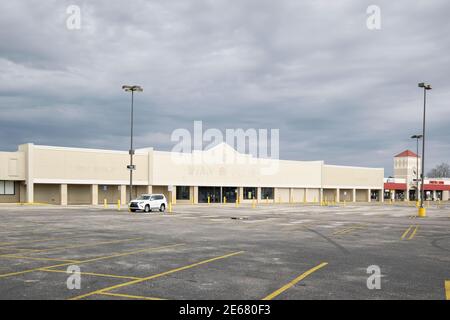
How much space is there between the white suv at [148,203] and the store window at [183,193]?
25.2 m

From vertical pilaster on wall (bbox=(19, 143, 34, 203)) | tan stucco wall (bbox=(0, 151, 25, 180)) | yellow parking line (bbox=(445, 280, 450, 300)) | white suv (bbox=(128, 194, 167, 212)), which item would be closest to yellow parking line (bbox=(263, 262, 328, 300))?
yellow parking line (bbox=(445, 280, 450, 300))

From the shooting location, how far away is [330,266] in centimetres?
1195

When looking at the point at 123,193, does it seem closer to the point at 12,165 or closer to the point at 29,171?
the point at 29,171

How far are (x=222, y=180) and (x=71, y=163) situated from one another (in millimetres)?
24594

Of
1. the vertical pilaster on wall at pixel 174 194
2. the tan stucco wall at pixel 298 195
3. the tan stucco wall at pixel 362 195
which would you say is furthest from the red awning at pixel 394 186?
the vertical pilaster on wall at pixel 174 194

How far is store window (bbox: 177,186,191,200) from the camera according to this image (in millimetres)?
67812

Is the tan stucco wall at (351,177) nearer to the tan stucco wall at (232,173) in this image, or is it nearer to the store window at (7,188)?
the tan stucco wall at (232,173)

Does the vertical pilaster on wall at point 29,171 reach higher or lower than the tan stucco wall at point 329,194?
higher

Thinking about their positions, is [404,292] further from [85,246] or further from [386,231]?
[386,231]

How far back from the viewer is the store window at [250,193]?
76.6m

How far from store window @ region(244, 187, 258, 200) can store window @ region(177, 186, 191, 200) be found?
39.0 ft

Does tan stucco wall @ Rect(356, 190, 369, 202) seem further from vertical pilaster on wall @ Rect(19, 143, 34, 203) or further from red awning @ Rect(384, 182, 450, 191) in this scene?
vertical pilaster on wall @ Rect(19, 143, 34, 203)

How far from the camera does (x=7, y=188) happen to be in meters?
53.4
